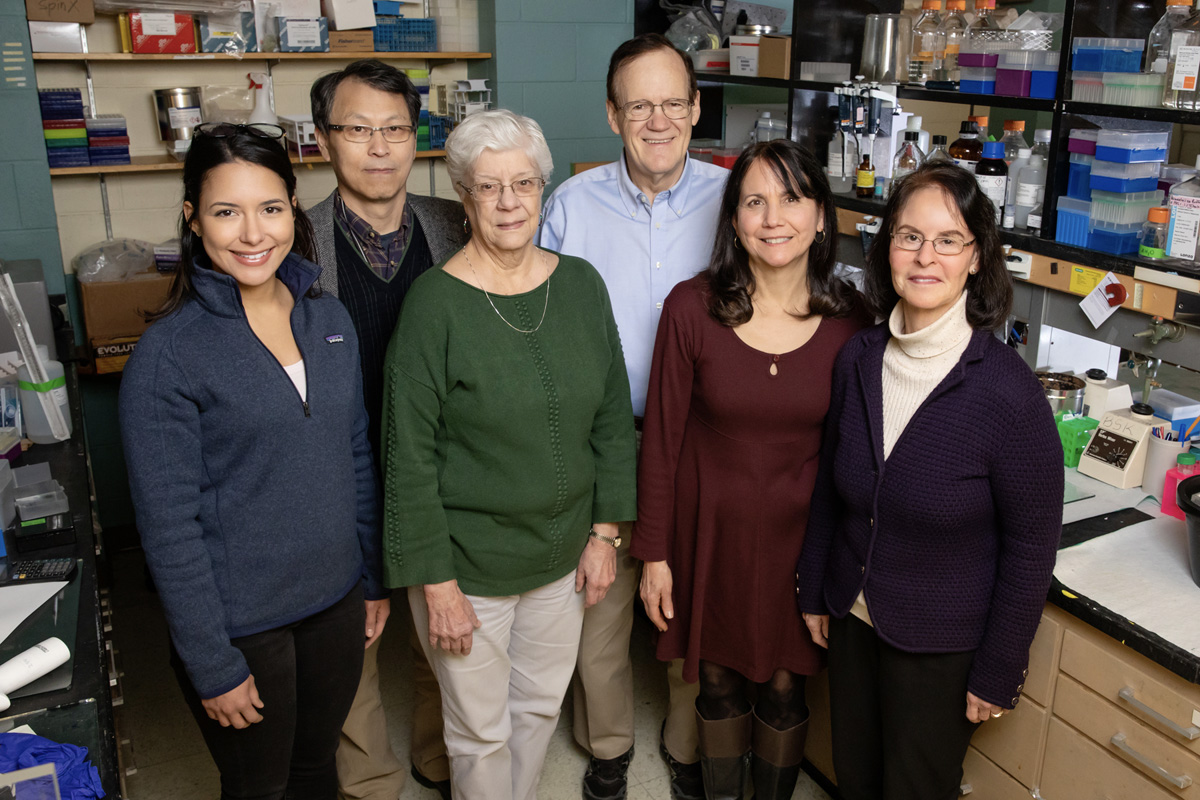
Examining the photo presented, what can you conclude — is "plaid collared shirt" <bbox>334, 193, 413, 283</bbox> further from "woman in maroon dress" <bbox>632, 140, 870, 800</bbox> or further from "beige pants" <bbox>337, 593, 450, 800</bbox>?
"beige pants" <bbox>337, 593, 450, 800</bbox>

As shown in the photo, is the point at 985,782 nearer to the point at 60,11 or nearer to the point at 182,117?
the point at 182,117

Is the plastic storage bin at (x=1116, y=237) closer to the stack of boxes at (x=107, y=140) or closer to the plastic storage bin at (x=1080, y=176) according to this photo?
the plastic storage bin at (x=1080, y=176)

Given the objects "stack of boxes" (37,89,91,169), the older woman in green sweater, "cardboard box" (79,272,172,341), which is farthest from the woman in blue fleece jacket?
"stack of boxes" (37,89,91,169)

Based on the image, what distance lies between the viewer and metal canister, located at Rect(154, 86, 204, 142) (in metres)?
3.67

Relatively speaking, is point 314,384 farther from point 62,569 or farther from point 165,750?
point 165,750

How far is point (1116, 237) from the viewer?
2229 millimetres

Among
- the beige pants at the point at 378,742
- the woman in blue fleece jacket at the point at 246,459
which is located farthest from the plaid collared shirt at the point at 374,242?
the beige pants at the point at 378,742

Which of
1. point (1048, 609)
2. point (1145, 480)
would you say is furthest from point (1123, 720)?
point (1145, 480)

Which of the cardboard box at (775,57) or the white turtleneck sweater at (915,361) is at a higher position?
the cardboard box at (775,57)

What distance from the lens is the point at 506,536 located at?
186 centimetres

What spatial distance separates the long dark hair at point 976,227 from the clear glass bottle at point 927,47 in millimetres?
1260

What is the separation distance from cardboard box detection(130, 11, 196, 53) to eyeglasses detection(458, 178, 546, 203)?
7.81 ft

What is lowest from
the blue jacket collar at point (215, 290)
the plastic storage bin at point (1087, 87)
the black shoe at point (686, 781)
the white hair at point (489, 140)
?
the black shoe at point (686, 781)

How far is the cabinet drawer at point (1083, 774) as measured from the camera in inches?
66.4
